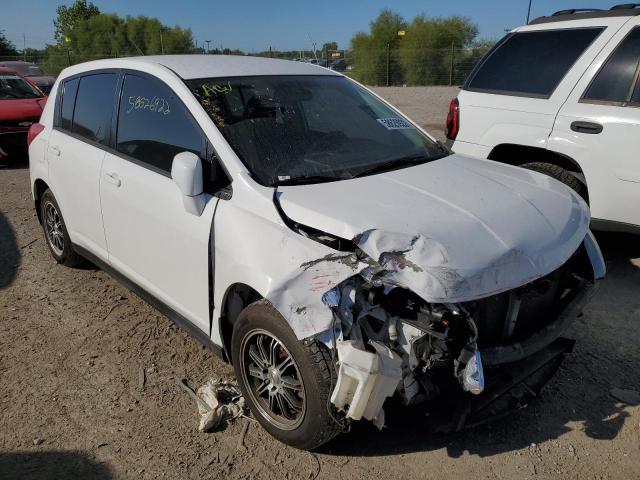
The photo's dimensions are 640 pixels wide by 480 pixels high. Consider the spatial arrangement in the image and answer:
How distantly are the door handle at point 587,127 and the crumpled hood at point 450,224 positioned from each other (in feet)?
4.63

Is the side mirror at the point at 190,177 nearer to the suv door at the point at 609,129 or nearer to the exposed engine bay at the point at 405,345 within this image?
the exposed engine bay at the point at 405,345

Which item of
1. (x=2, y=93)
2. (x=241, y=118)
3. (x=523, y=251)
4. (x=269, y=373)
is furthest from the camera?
(x=2, y=93)

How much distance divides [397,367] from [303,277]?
1.77ft

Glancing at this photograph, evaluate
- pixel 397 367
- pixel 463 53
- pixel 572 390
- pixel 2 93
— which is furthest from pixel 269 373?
pixel 463 53

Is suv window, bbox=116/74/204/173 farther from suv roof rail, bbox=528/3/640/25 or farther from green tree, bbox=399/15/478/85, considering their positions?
green tree, bbox=399/15/478/85

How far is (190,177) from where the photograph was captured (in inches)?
109

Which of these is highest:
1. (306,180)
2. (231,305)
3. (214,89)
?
(214,89)

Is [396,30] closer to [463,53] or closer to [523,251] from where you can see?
[463,53]

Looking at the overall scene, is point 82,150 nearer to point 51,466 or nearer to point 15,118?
point 51,466

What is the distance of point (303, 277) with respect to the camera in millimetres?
2326

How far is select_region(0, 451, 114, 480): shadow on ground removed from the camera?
2.60m

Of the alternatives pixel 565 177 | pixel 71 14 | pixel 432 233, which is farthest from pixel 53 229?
pixel 71 14

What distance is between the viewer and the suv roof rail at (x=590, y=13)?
4489 millimetres

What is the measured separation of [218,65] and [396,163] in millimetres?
1362
